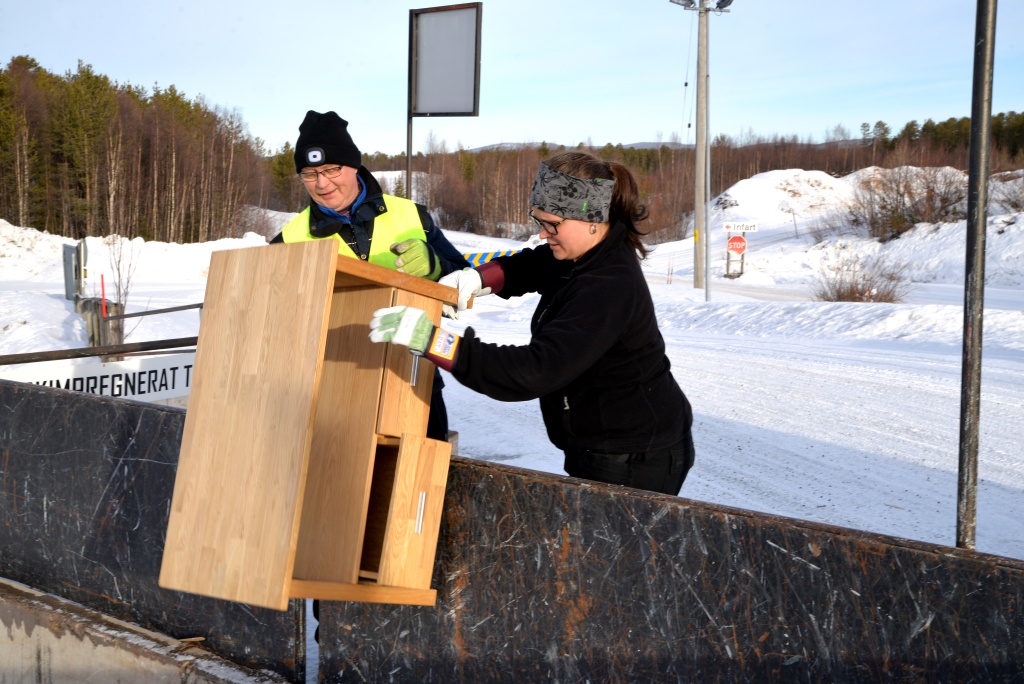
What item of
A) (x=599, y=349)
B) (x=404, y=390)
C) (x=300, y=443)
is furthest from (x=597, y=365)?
(x=300, y=443)

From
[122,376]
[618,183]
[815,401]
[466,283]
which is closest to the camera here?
[618,183]

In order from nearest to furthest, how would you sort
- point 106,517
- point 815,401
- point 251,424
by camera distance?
point 251,424 → point 106,517 → point 815,401

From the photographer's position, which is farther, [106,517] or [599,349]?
[106,517]

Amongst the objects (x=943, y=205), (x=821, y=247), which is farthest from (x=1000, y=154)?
(x=821, y=247)

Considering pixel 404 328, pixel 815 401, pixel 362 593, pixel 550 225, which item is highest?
pixel 550 225

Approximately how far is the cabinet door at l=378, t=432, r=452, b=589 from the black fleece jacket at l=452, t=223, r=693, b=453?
Result: 31cm

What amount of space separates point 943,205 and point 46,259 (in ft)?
121

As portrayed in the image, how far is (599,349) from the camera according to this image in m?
2.57

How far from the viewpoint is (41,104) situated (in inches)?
1896

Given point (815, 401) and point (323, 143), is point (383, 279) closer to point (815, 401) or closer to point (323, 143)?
point (323, 143)

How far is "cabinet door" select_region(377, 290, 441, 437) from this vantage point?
8.84 ft

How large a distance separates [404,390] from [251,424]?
1.57ft

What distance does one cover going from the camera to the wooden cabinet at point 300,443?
2387 millimetres

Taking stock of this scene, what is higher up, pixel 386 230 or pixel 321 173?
pixel 321 173
